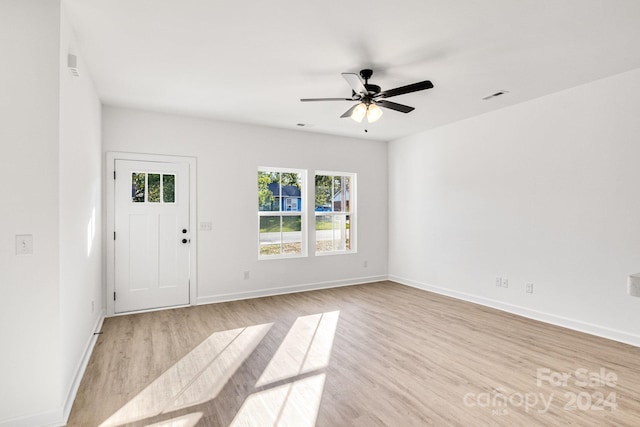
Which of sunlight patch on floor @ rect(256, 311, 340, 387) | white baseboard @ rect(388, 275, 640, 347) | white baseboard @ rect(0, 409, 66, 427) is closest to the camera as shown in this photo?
white baseboard @ rect(0, 409, 66, 427)

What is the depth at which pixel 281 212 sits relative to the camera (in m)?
5.67

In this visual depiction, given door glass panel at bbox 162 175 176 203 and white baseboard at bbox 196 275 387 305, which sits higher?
door glass panel at bbox 162 175 176 203

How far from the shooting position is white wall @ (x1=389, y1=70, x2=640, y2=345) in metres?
3.44

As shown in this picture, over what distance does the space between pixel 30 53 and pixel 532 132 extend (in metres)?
4.93

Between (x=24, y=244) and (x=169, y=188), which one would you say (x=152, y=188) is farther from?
(x=24, y=244)

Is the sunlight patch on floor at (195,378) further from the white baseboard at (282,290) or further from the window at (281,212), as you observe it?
the window at (281,212)

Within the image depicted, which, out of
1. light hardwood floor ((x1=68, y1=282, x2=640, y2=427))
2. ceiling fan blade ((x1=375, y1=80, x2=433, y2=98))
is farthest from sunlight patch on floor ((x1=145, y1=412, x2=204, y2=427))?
ceiling fan blade ((x1=375, y1=80, x2=433, y2=98))

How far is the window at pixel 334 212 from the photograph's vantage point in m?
6.09

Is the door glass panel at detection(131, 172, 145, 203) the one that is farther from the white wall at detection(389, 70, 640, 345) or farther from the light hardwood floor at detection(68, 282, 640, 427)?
the white wall at detection(389, 70, 640, 345)

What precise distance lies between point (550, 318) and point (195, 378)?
13.1ft

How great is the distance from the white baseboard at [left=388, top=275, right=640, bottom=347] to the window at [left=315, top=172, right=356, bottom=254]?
5.61 feet

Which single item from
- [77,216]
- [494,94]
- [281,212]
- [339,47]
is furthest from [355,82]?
[281,212]

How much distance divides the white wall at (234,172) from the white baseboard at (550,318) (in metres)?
1.80

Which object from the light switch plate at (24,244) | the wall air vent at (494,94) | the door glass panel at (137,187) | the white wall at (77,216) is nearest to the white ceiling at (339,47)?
the wall air vent at (494,94)
